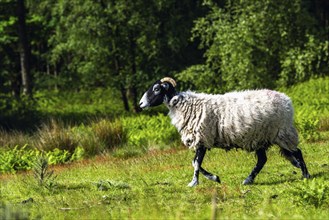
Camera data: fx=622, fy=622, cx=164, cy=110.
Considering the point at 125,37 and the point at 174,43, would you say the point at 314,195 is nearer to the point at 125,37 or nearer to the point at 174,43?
the point at 174,43

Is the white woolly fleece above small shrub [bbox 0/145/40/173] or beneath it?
above

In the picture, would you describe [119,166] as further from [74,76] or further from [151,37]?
[74,76]

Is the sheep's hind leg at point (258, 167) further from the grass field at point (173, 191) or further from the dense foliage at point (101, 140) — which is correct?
the dense foliage at point (101, 140)

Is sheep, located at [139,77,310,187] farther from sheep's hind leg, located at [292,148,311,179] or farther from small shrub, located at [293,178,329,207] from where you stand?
small shrub, located at [293,178,329,207]

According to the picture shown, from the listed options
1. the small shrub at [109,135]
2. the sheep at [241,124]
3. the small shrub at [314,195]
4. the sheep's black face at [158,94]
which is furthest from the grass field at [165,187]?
the sheep's black face at [158,94]

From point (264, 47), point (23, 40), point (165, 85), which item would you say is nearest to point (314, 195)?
point (165, 85)

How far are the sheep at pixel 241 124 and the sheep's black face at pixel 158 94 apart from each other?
0.07m

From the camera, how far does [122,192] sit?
10109 millimetres

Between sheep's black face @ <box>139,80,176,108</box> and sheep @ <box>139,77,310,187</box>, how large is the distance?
71 millimetres

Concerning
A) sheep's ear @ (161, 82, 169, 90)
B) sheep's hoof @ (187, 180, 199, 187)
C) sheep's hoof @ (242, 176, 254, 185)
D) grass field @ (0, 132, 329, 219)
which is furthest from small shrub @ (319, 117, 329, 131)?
sheep's hoof @ (187, 180, 199, 187)

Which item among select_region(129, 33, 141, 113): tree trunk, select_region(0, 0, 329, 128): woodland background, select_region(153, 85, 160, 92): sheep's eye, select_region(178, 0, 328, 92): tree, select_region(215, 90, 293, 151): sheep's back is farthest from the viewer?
select_region(129, 33, 141, 113): tree trunk

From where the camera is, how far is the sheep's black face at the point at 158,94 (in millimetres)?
11086

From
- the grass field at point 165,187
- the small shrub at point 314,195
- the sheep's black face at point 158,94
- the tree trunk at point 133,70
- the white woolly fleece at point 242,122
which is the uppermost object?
the sheep's black face at point 158,94

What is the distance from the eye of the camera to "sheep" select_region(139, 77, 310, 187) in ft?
33.9
